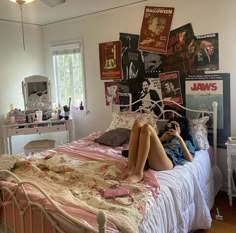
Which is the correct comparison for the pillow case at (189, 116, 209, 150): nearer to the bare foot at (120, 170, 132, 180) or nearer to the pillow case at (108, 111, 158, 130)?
the pillow case at (108, 111, 158, 130)

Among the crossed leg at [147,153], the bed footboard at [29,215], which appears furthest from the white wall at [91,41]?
the bed footboard at [29,215]

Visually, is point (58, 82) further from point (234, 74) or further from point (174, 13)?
point (234, 74)

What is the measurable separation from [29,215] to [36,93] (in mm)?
2927

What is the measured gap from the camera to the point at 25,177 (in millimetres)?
2145

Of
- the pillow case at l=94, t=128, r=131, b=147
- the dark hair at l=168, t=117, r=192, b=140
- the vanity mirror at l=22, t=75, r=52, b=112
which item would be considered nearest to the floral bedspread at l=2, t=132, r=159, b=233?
the pillow case at l=94, t=128, r=131, b=147

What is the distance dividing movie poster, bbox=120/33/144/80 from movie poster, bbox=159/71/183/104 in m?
0.34

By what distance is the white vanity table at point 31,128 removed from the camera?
396cm

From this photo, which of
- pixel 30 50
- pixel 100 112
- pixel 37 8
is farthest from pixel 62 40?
pixel 100 112

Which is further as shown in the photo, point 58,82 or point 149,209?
point 58,82

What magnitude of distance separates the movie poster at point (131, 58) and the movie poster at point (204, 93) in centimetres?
71

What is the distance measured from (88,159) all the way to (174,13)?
2002 mm

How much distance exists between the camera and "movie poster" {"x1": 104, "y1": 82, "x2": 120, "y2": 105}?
13.1ft

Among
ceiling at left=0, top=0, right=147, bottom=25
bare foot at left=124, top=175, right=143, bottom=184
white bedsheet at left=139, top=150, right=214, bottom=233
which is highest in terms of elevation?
ceiling at left=0, top=0, right=147, bottom=25

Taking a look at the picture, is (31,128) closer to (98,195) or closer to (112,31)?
(112,31)
